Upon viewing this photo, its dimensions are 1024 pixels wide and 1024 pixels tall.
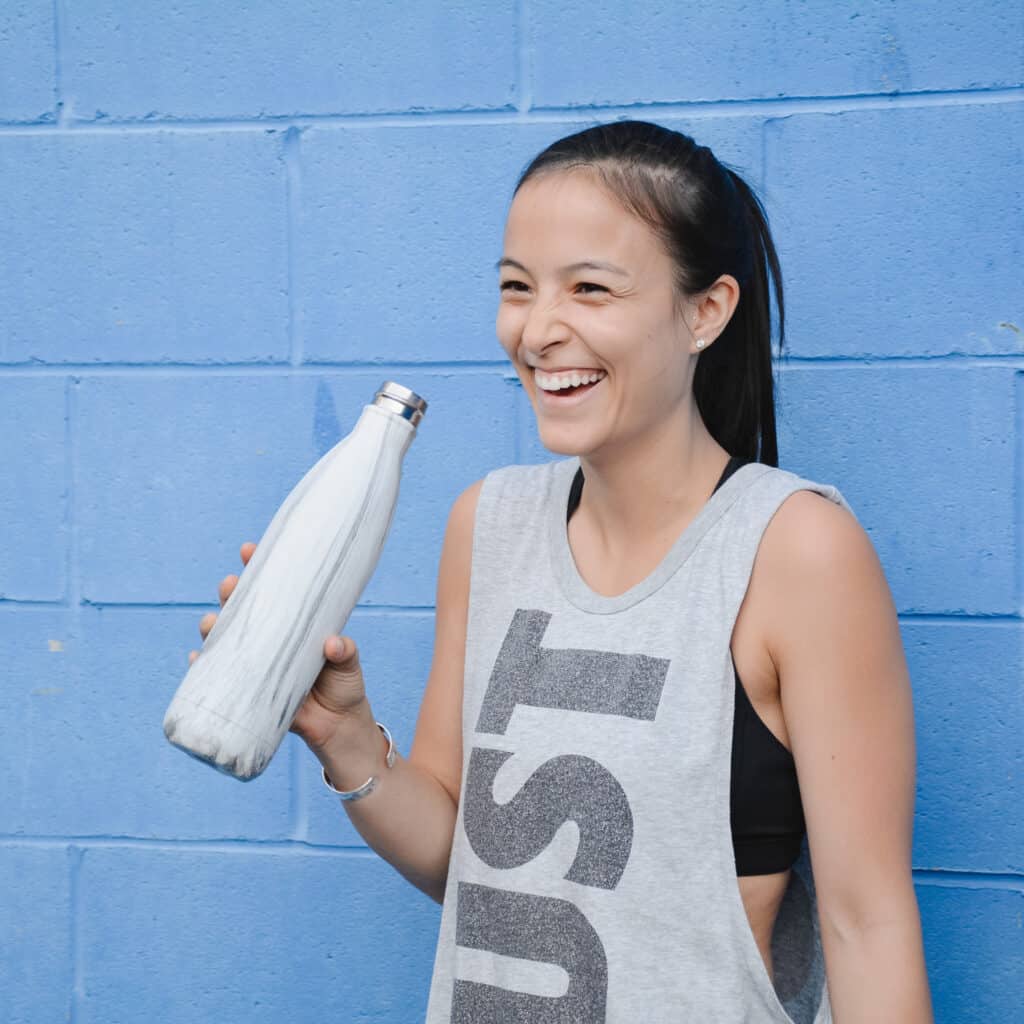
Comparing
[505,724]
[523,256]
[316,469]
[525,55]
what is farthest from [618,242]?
[525,55]

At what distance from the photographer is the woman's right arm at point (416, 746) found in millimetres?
1030

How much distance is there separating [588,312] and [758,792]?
0.41 meters

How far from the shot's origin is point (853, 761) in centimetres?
94

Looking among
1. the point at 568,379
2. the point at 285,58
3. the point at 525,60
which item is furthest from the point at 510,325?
the point at 285,58

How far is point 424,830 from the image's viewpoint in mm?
1136

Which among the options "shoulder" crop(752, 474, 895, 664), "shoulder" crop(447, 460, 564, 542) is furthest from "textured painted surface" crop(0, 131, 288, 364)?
"shoulder" crop(752, 474, 895, 664)

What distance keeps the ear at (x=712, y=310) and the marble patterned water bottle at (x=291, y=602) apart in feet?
0.86

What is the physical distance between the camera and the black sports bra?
3.20ft

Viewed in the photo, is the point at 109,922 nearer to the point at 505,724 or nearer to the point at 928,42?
the point at 505,724

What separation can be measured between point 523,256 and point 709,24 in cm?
52

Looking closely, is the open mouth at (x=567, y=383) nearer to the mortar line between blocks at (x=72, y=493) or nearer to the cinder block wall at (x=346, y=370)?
the cinder block wall at (x=346, y=370)

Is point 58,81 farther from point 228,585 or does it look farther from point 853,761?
point 853,761

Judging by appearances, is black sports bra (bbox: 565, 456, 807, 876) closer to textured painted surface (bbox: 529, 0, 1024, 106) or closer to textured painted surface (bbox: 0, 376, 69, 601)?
textured painted surface (bbox: 529, 0, 1024, 106)

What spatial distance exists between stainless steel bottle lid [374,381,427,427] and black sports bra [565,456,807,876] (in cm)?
32
